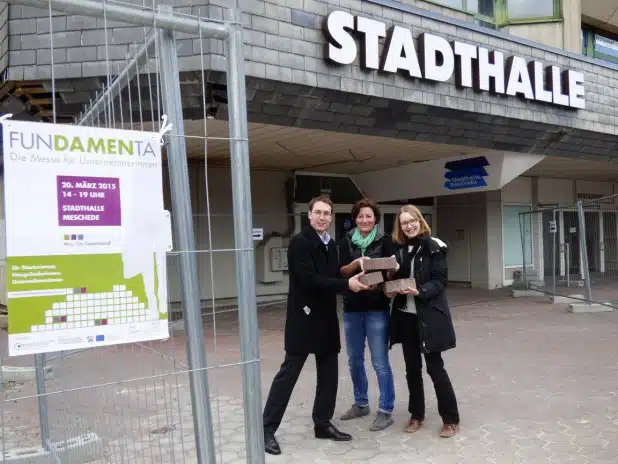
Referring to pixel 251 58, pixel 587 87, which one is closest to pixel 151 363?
pixel 251 58

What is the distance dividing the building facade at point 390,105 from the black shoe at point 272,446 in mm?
2004

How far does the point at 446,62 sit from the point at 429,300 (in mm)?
6075

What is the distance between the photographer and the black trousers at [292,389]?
429 cm

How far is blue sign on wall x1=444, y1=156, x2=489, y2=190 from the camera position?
1199 centimetres

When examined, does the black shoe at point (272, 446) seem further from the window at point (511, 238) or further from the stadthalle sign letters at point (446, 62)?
the window at point (511, 238)

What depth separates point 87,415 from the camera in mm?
4059

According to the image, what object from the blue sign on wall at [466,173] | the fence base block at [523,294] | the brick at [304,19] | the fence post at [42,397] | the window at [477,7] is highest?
the window at [477,7]

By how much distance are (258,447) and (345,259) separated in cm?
203

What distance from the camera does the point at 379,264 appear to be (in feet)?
13.7

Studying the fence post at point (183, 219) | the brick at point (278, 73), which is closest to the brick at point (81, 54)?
the brick at point (278, 73)

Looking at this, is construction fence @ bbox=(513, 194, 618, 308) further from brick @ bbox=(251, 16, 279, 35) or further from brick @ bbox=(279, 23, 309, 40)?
brick @ bbox=(251, 16, 279, 35)

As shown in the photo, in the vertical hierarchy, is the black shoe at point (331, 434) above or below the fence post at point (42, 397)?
below

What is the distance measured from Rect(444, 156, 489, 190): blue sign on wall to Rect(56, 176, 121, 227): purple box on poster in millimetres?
10341

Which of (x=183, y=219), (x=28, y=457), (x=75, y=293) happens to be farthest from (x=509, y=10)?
(x=75, y=293)
